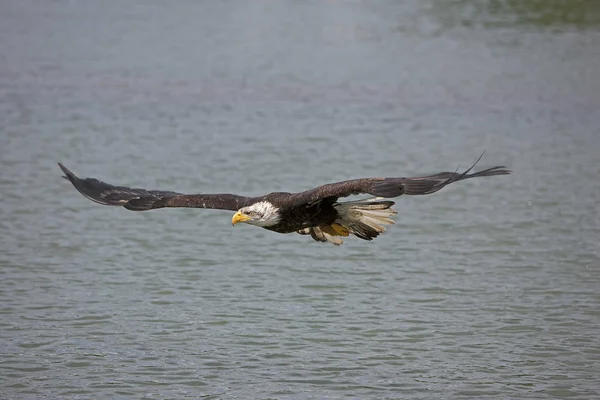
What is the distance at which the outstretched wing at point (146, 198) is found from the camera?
31.5ft

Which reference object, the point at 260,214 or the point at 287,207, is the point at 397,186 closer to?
the point at 287,207

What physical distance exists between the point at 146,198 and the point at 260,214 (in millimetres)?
1101

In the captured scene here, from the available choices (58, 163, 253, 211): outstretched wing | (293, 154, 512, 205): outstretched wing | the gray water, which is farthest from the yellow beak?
the gray water

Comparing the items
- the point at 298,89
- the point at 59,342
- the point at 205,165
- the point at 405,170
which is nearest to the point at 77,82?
the point at 298,89

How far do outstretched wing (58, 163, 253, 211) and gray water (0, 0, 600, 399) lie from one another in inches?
46.0

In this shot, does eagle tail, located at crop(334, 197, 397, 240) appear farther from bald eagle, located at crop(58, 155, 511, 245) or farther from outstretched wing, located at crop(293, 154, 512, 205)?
outstretched wing, located at crop(293, 154, 512, 205)

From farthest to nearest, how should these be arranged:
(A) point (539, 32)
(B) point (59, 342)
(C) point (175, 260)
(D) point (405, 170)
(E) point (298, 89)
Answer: (A) point (539, 32) < (E) point (298, 89) < (D) point (405, 170) < (C) point (175, 260) < (B) point (59, 342)

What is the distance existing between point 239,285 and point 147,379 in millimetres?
2441

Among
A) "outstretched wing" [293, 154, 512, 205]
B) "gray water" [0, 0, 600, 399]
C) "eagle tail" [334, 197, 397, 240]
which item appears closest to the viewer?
"outstretched wing" [293, 154, 512, 205]

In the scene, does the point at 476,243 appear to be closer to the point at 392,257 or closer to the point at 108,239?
the point at 392,257

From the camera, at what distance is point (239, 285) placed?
11.6 m

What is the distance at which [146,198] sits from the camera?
9930mm

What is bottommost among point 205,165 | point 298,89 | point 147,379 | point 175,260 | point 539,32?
point 147,379

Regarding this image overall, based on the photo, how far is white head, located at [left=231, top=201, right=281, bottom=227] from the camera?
9.34 m
